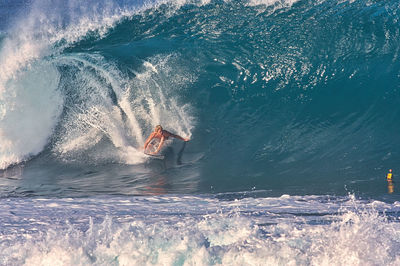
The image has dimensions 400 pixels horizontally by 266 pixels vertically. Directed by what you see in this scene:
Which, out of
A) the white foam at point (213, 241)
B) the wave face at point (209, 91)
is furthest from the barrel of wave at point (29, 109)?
the white foam at point (213, 241)

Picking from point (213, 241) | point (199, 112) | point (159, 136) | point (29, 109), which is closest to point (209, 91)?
point (199, 112)

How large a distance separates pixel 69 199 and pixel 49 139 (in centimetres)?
316

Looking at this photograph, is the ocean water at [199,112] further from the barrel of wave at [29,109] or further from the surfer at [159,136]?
the surfer at [159,136]

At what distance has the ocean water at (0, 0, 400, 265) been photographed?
5.29 meters

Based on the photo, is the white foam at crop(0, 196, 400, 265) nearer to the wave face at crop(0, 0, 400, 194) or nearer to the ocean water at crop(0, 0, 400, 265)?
the ocean water at crop(0, 0, 400, 265)

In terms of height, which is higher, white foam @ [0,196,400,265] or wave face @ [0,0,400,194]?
wave face @ [0,0,400,194]

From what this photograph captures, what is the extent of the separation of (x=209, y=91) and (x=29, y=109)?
413 cm

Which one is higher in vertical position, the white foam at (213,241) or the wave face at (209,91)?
the wave face at (209,91)

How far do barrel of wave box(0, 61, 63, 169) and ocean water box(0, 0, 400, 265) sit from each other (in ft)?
0.08

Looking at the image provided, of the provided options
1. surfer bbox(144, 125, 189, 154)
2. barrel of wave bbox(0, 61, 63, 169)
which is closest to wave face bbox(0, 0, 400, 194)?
barrel of wave bbox(0, 61, 63, 169)

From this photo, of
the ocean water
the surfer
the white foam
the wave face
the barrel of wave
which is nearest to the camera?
the white foam

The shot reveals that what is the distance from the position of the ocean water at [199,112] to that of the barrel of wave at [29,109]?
0.02 metres

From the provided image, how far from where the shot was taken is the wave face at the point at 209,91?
7059 millimetres

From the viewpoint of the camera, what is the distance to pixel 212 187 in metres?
6.21
